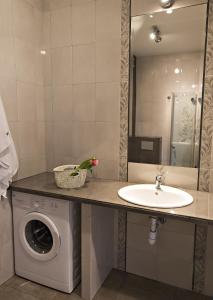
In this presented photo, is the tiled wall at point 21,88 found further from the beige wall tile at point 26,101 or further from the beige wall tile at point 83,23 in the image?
the beige wall tile at point 83,23

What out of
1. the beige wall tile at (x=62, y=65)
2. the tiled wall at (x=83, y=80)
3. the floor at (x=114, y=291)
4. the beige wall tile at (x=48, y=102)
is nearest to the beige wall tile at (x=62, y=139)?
the tiled wall at (x=83, y=80)

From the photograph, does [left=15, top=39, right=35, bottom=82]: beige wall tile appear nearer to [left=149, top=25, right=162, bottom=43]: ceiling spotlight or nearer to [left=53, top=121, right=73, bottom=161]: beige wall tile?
[left=53, top=121, right=73, bottom=161]: beige wall tile

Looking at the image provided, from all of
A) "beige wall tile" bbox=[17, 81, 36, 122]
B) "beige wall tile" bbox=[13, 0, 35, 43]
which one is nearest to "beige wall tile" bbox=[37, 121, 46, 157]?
"beige wall tile" bbox=[17, 81, 36, 122]

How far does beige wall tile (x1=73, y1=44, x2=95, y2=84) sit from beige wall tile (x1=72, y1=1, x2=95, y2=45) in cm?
6

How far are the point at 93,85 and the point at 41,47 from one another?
657mm

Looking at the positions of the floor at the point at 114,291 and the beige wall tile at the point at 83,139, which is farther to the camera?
the beige wall tile at the point at 83,139

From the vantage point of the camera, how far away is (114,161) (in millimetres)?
1994

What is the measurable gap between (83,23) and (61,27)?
23cm

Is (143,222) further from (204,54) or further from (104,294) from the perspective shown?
(204,54)

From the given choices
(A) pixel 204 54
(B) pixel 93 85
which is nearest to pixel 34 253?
(B) pixel 93 85

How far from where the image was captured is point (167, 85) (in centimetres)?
176

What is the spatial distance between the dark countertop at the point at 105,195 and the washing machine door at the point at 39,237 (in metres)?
0.21

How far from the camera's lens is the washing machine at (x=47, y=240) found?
168 centimetres

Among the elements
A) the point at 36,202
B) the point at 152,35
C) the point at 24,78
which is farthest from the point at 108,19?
the point at 36,202
